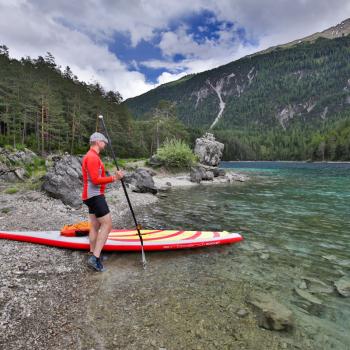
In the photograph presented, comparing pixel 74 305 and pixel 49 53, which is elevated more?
pixel 49 53

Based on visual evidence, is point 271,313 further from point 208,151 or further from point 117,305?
point 208,151

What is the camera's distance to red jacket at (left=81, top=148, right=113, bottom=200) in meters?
6.86

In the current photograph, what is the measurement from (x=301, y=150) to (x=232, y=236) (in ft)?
564

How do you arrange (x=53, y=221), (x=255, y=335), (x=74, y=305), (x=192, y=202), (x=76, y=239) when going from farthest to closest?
1. (x=192, y=202)
2. (x=53, y=221)
3. (x=76, y=239)
4. (x=74, y=305)
5. (x=255, y=335)

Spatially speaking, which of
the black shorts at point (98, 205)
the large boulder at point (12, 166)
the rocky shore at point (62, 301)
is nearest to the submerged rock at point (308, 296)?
the rocky shore at point (62, 301)

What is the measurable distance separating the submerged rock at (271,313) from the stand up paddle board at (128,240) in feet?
11.6

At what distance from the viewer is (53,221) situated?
12.0 meters

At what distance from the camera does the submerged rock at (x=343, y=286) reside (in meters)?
6.62

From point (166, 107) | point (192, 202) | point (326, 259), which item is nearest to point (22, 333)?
point (326, 259)

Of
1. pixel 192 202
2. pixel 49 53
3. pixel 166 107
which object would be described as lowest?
pixel 192 202

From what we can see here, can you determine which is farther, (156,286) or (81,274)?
(81,274)

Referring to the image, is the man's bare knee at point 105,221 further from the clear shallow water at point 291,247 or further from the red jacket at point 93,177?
the clear shallow water at point 291,247

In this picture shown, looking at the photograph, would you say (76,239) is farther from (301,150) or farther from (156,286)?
(301,150)

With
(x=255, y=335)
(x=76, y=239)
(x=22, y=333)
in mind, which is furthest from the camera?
(x=76, y=239)
